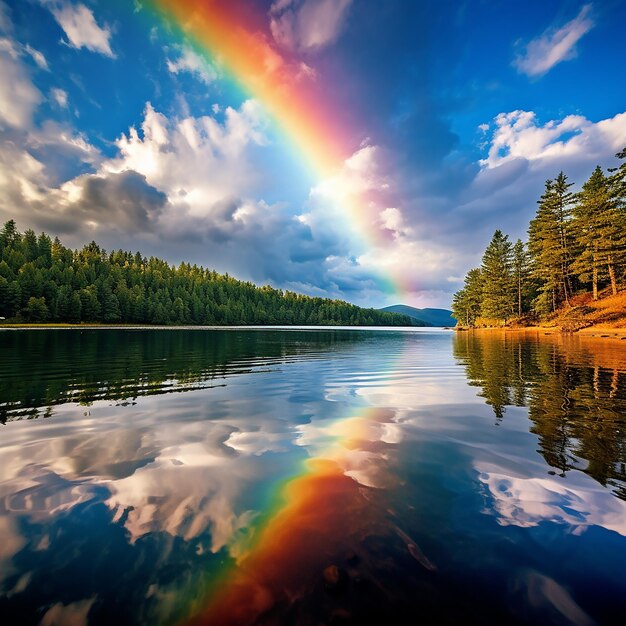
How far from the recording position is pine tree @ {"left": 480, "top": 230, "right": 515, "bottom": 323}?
8156 centimetres

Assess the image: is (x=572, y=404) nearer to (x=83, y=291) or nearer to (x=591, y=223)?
(x=591, y=223)

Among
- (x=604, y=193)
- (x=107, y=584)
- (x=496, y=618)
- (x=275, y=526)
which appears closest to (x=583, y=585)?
(x=496, y=618)

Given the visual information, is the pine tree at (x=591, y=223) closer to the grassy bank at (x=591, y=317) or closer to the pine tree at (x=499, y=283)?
the grassy bank at (x=591, y=317)

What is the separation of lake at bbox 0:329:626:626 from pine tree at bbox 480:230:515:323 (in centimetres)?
7983

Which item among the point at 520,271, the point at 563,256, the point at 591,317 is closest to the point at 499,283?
the point at 520,271

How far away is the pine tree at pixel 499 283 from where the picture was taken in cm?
8156

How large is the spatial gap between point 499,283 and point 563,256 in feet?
68.1

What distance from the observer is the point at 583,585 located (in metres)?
3.50

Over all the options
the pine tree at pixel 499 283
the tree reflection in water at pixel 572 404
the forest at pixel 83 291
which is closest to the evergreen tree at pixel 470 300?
the pine tree at pixel 499 283

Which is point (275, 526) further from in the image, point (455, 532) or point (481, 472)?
point (481, 472)

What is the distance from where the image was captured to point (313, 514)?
493 cm

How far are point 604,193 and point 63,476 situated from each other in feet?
254

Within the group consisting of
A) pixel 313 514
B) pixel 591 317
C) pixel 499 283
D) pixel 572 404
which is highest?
pixel 499 283

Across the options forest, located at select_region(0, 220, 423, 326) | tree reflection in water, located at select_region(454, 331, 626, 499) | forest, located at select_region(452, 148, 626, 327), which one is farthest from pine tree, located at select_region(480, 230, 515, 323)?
forest, located at select_region(0, 220, 423, 326)
